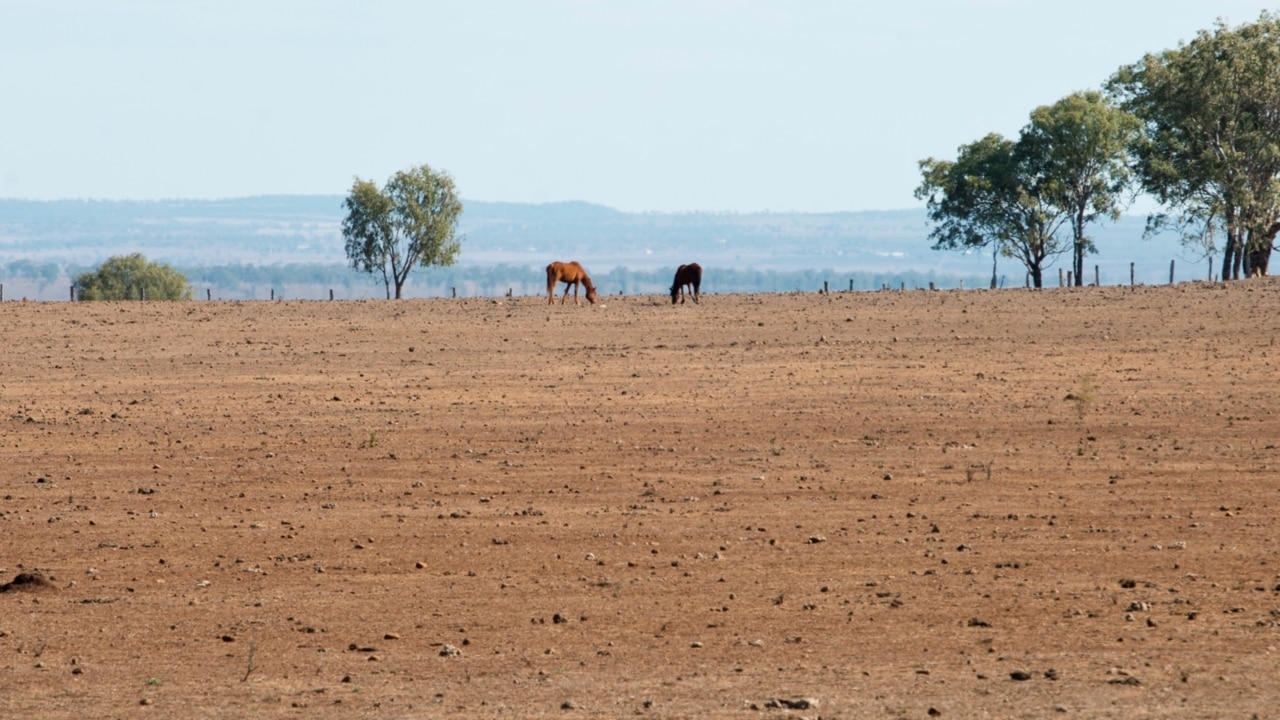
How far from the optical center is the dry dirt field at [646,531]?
35.9ft

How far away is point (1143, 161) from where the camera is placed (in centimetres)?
7281

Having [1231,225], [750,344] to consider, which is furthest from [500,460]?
[1231,225]

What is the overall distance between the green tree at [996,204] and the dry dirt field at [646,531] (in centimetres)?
5348

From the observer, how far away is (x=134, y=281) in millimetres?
129625

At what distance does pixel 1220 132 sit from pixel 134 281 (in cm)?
8519

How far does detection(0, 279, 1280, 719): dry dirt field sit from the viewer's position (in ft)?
35.9

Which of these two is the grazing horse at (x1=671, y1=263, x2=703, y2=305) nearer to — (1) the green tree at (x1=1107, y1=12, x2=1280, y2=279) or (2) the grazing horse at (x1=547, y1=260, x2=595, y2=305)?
(2) the grazing horse at (x1=547, y1=260, x2=595, y2=305)

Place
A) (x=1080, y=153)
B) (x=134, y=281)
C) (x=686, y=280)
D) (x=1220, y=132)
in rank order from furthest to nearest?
1. (x=134, y=281)
2. (x=1080, y=153)
3. (x=1220, y=132)
4. (x=686, y=280)

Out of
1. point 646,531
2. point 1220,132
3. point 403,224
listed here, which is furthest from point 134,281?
point 646,531

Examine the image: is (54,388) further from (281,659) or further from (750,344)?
(281,659)

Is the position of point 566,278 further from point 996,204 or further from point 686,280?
point 996,204

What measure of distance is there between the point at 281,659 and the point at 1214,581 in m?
7.08

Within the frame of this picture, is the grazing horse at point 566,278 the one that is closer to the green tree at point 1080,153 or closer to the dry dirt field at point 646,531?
the dry dirt field at point 646,531

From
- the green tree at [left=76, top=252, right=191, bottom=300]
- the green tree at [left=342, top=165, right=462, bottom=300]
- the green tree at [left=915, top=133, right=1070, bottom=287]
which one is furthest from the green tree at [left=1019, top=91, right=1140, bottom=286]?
the green tree at [left=76, top=252, right=191, bottom=300]
